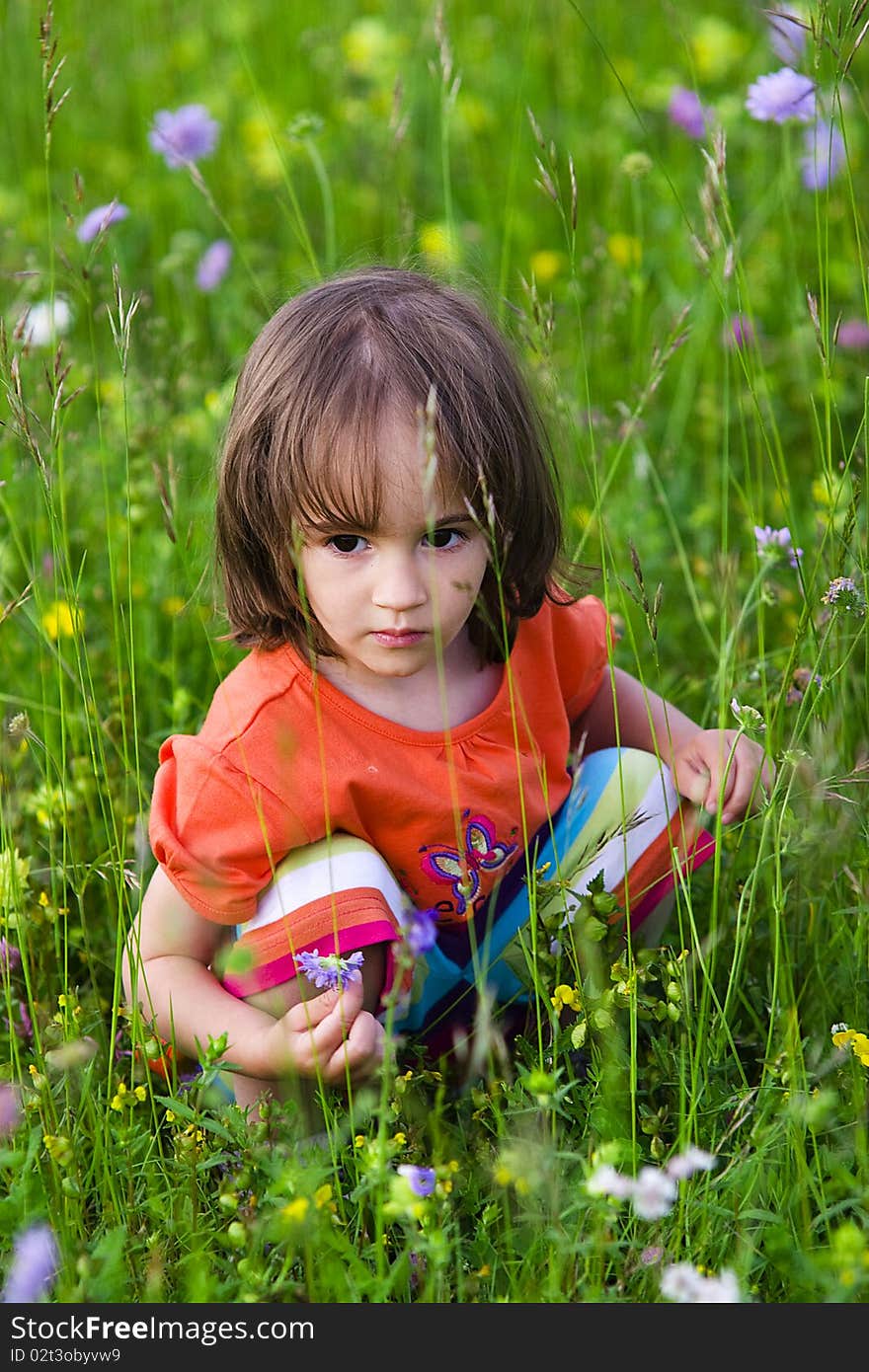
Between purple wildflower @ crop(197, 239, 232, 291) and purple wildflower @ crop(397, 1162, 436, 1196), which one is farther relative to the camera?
purple wildflower @ crop(197, 239, 232, 291)

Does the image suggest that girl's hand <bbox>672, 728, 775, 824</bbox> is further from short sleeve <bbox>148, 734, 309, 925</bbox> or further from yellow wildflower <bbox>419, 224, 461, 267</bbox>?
yellow wildflower <bbox>419, 224, 461, 267</bbox>

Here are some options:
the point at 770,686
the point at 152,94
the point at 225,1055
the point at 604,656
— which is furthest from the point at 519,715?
the point at 152,94

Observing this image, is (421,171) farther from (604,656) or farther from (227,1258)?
(227,1258)

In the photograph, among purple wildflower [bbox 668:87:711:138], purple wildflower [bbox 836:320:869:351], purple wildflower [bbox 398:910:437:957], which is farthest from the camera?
purple wildflower [bbox 668:87:711:138]

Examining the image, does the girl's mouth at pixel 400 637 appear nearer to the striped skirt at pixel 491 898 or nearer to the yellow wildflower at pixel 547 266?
the striped skirt at pixel 491 898

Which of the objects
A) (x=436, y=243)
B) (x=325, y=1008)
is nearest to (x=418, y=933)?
(x=325, y=1008)

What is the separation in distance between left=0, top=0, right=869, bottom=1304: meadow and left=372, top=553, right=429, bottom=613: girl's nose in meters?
0.16

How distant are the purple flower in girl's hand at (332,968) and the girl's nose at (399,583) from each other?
295mm

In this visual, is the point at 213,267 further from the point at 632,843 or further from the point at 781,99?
the point at 632,843

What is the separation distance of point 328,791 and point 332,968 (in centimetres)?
20

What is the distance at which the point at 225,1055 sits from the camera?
54.1 inches

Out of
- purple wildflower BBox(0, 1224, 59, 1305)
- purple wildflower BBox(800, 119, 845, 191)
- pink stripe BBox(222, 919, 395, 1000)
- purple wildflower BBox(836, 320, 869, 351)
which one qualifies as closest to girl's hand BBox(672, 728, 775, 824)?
pink stripe BBox(222, 919, 395, 1000)

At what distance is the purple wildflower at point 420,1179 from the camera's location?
1088 mm

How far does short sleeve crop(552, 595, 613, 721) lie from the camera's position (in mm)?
1604
